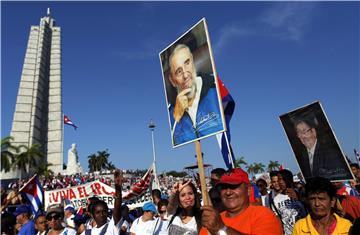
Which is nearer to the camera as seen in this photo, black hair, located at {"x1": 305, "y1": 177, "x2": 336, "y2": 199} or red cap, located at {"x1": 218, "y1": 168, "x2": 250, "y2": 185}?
red cap, located at {"x1": 218, "y1": 168, "x2": 250, "y2": 185}

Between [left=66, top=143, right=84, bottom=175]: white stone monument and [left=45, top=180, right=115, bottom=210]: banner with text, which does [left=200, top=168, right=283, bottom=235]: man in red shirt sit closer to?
[left=45, top=180, right=115, bottom=210]: banner with text

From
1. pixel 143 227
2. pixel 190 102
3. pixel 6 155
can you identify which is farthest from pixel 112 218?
pixel 6 155

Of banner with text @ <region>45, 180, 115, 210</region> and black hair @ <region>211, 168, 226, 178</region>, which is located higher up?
banner with text @ <region>45, 180, 115, 210</region>

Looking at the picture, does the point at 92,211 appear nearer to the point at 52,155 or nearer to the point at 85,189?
the point at 85,189

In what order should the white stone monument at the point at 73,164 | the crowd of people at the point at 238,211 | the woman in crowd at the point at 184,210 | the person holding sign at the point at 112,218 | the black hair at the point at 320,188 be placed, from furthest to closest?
1. the white stone monument at the point at 73,164
2. the person holding sign at the point at 112,218
3. the woman in crowd at the point at 184,210
4. the black hair at the point at 320,188
5. the crowd of people at the point at 238,211

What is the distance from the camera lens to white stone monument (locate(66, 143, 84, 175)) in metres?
57.0

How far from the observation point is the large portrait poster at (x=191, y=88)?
3.27m

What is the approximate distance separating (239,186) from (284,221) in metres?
1.93

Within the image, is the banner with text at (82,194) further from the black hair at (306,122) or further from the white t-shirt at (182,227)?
the white t-shirt at (182,227)

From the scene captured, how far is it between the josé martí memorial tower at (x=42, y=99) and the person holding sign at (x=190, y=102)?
209 feet

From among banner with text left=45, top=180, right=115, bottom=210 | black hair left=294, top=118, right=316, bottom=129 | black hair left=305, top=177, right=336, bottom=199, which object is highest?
banner with text left=45, top=180, right=115, bottom=210

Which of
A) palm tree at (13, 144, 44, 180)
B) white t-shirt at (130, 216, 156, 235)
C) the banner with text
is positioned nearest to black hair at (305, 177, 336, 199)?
white t-shirt at (130, 216, 156, 235)

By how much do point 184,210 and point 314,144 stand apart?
2.30 metres

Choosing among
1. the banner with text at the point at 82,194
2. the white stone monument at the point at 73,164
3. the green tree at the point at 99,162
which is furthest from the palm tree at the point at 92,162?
the banner with text at the point at 82,194
